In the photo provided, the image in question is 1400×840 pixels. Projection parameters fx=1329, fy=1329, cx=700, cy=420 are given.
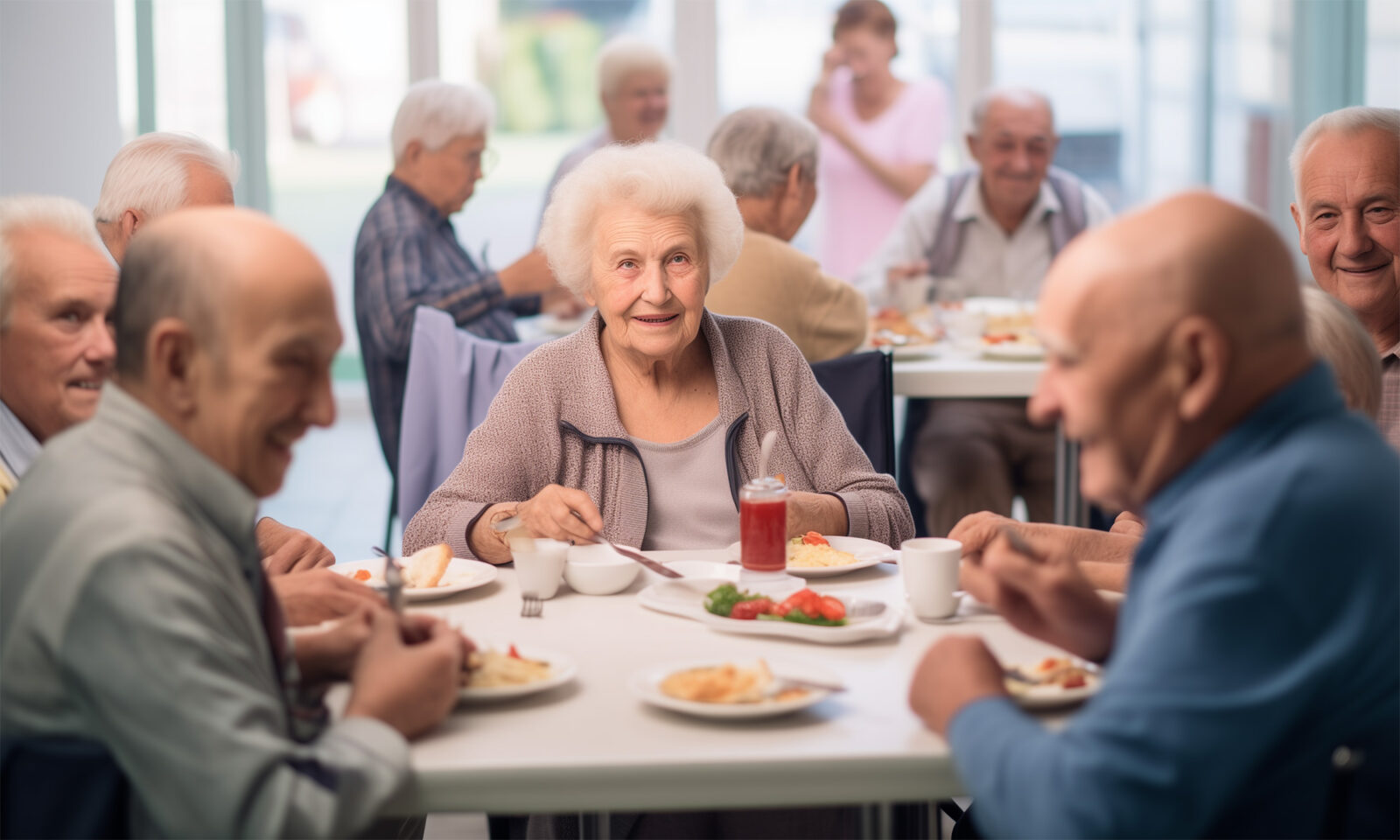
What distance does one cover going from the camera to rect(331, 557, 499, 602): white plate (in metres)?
1.85

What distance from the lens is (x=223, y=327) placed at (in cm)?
119

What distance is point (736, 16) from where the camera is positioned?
312 inches

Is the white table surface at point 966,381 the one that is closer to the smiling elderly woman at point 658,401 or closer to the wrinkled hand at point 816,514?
the smiling elderly woman at point 658,401

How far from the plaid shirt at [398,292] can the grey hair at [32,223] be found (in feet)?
7.31

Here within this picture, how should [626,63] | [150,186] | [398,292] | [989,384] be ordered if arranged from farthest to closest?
[626,63] → [398,292] → [989,384] → [150,186]

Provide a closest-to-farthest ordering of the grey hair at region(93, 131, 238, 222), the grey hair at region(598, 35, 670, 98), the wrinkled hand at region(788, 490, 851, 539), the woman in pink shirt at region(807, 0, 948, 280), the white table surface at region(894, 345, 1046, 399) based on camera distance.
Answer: the wrinkled hand at region(788, 490, 851, 539) → the grey hair at region(93, 131, 238, 222) → the white table surface at region(894, 345, 1046, 399) → the grey hair at region(598, 35, 670, 98) → the woman in pink shirt at region(807, 0, 948, 280)

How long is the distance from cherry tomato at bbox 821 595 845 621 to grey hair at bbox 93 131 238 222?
5.39 ft

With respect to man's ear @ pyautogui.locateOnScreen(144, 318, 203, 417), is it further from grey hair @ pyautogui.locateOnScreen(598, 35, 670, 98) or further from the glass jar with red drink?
grey hair @ pyautogui.locateOnScreen(598, 35, 670, 98)

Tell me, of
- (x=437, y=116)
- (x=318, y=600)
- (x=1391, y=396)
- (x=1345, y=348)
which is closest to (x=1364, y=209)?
(x=1391, y=396)

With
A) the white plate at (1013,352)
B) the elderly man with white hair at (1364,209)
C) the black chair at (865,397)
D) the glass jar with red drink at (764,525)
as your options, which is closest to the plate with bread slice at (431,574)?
the glass jar with red drink at (764,525)

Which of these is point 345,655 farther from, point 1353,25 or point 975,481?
point 1353,25

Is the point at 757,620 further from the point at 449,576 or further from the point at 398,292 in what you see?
the point at 398,292

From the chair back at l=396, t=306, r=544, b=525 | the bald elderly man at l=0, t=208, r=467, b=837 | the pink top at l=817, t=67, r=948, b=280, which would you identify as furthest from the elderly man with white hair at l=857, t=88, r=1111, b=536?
the bald elderly man at l=0, t=208, r=467, b=837

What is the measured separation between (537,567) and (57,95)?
5.53 metres
